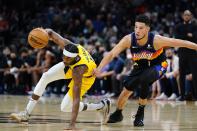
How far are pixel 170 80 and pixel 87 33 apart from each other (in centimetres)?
636

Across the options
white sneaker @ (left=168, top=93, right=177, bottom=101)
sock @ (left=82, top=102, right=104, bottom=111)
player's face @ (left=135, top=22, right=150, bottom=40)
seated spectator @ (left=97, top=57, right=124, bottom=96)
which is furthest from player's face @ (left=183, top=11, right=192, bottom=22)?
player's face @ (left=135, top=22, right=150, bottom=40)

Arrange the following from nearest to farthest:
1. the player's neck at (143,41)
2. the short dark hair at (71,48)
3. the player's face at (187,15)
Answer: the short dark hair at (71,48)
the player's neck at (143,41)
the player's face at (187,15)

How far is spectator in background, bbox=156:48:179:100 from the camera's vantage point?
15.5 metres

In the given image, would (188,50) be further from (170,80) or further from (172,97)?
(170,80)

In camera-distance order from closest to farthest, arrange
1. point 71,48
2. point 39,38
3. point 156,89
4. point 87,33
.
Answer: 1. point 71,48
2. point 39,38
3. point 156,89
4. point 87,33

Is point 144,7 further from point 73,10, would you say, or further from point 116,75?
point 116,75

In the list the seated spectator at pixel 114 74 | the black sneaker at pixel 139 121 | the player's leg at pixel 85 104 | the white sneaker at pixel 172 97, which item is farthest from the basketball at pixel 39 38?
the seated spectator at pixel 114 74

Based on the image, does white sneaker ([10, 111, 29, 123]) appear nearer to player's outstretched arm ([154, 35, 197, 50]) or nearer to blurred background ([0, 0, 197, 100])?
player's outstretched arm ([154, 35, 197, 50])

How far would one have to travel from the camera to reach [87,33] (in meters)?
21.5

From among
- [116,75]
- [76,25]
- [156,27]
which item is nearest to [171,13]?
[156,27]

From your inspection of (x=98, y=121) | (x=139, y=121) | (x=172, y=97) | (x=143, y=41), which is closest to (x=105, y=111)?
(x=98, y=121)

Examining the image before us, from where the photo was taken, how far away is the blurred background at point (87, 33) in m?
16.2

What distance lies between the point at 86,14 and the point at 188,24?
9720mm

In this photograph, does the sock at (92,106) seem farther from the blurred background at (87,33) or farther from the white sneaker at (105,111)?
the blurred background at (87,33)
